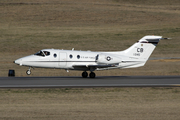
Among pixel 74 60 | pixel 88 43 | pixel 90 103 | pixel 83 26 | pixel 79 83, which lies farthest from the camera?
pixel 83 26

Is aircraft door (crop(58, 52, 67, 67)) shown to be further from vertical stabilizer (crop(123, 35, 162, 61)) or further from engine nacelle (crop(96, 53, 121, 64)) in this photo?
vertical stabilizer (crop(123, 35, 162, 61))

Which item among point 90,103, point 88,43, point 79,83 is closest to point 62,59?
point 79,83

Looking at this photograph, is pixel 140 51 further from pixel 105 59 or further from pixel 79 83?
pixel 79 83

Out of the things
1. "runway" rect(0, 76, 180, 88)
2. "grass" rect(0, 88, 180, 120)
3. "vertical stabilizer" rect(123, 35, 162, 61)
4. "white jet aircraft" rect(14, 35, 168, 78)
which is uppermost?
"vertical stabilizer" rect(123, 35, 162, 61)

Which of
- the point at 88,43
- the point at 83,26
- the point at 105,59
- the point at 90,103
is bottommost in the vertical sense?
the point at 90,103

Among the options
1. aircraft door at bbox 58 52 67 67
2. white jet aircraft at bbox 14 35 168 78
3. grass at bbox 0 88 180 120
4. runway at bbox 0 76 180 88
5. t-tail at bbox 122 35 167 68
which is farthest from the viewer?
t-tail at bbox 122 35 167 68

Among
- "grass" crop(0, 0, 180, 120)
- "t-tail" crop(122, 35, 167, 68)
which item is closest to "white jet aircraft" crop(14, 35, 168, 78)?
"t-tail" crop(122, 35, 167, 68)

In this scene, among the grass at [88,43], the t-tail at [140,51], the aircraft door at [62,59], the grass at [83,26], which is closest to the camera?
the grass at [88,43]

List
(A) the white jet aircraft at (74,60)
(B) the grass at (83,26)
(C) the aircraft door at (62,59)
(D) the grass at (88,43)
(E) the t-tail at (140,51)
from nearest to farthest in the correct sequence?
(D) the grass at (88,43), (A) the white jet aircraft at (74,60), (C) the aircraft door at (62,59), (E) the t-tail at (140,51), (B) the grass at (83,26)

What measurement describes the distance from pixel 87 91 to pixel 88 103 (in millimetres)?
3345

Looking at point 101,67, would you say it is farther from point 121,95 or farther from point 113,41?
point 113,41

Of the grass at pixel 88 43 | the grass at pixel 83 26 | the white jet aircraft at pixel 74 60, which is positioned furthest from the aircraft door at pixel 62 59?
the grass at pixel 83 26

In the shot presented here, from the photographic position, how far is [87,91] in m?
21.2

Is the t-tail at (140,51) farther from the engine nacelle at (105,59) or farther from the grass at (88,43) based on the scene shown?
the grass at (88,43)
